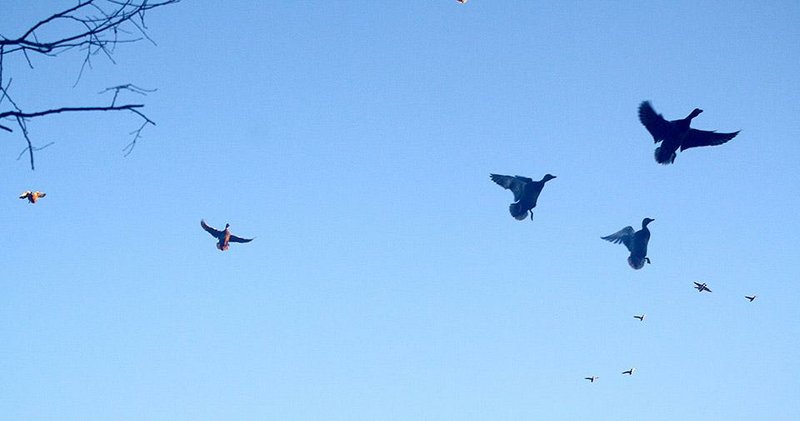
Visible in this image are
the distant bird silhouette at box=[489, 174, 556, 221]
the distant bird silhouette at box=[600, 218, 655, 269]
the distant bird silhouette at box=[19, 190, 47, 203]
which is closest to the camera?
the distant bird silhouette at box=[19, 190, 47, 203]

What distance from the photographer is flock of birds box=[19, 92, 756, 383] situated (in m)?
11.6

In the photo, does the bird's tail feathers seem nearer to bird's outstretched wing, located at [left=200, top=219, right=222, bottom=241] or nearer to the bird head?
the bird head

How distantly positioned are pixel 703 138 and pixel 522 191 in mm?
3803

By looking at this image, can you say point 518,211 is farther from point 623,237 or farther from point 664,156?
point 664,156

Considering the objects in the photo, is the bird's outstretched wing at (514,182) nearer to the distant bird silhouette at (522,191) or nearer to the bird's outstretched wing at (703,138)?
the distant bird silhouette at (522,191)

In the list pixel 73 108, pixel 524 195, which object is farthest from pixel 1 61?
pixel 524 195

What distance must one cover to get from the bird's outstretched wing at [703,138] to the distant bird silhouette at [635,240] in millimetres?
2586

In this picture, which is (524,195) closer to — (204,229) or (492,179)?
(492,179)

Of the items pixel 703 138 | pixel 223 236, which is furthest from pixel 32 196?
pixel 703 138

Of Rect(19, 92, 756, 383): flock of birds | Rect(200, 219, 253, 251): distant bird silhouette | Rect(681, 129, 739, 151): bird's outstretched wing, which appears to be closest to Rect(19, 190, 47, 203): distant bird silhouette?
Rect(19, 92, 756, 383): flock of birds

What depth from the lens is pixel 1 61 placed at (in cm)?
288

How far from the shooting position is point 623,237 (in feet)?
46.4

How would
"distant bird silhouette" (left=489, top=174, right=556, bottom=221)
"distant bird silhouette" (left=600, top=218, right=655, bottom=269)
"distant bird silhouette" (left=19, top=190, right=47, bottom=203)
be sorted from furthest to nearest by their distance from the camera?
"distant bird silhouette" (left=489, top=174, right=556, bottom=221), "distant bird silhouette" (left=600, top=218, right=655, bottom=269), "distant bird silhouette" (left=19, top=190, right=47, bottom=203)

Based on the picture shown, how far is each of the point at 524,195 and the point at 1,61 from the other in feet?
39.5
